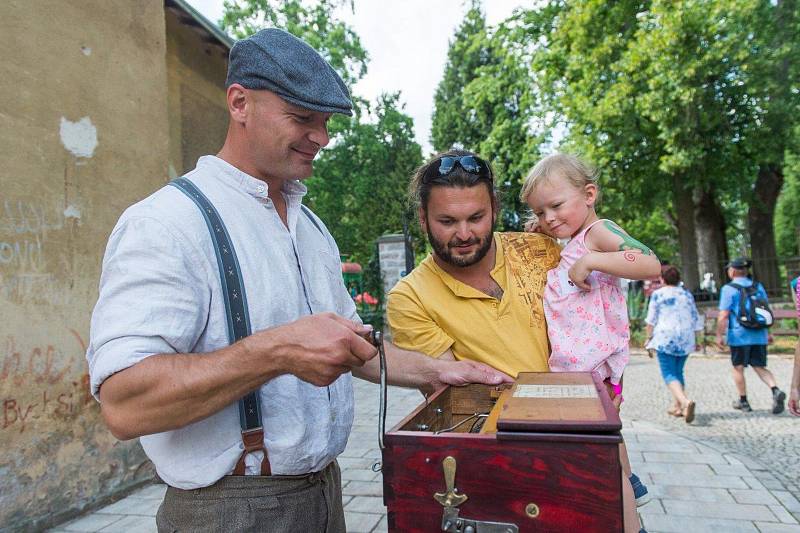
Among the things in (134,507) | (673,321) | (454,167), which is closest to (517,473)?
(454,167)

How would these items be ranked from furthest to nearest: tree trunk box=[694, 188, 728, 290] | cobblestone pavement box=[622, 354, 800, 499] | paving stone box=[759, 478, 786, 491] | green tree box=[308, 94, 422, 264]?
green tree box=[308, 94, 422, 264]
tree trunk box=[694, 188, 728, 290]
cobblestone pavement box=[622, 354, 800, 499]
paving stone box=[759, 478, 786, 491]

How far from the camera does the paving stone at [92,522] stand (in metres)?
4.02

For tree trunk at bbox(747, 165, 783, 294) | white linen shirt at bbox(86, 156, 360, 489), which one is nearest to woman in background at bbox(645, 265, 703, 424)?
white linen shirt at bbox(86, 156, 360, 489)

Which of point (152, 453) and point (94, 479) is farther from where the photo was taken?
point (94, 479)

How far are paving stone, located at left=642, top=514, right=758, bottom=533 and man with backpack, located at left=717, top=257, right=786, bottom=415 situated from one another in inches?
143

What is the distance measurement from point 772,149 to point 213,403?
16.4 metres

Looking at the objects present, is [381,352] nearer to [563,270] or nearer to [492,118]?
[563,270]

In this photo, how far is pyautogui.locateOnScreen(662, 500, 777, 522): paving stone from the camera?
4062mm

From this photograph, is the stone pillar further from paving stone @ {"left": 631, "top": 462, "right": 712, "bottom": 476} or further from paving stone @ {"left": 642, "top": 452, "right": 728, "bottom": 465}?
paving stone @ {"left": 631, "top": 462, "right": 712, "bottom": 476}

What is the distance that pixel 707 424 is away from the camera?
6.79 meters

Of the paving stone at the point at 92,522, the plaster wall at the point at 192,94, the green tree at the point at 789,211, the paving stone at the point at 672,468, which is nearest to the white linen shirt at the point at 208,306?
the paving stone at the point at 92,522

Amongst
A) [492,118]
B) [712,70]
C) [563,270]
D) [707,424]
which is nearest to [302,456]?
[563,270]

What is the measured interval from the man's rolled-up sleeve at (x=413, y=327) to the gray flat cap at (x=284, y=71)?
845 mm

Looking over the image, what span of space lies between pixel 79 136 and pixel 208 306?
3576mm
